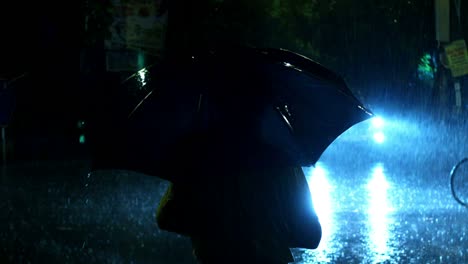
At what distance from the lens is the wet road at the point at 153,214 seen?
9258mm

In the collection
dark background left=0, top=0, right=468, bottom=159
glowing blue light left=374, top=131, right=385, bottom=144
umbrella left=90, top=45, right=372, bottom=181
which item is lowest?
glowing blue light left=374, top=131, right=385, bottom=144

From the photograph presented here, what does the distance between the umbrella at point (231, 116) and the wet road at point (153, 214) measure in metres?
4.49

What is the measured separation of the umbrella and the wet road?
4.49m

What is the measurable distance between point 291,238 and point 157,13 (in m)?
21.4

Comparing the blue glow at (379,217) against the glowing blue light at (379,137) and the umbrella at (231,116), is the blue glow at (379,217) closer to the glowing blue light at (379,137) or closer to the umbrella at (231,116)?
the umbrella at (231,116)

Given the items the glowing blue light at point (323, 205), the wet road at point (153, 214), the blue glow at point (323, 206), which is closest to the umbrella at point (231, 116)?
the blue glow at point (323, 206)

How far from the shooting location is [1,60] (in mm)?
30641

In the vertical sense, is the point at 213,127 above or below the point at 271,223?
above

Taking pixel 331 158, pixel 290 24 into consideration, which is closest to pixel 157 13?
pixel 331 158

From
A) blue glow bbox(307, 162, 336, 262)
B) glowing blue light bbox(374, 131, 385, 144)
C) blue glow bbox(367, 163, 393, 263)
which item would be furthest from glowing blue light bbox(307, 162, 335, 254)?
glowing blue light bbox(374, 131, 385, 144)

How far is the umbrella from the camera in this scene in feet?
14.2

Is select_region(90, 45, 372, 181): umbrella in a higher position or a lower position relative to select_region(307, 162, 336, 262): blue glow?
higher

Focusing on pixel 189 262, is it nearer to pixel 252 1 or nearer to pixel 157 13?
pixel 157 13

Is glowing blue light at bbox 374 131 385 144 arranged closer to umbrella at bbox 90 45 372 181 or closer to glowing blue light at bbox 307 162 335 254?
glowing blue light at bbox 307 162 335 254
